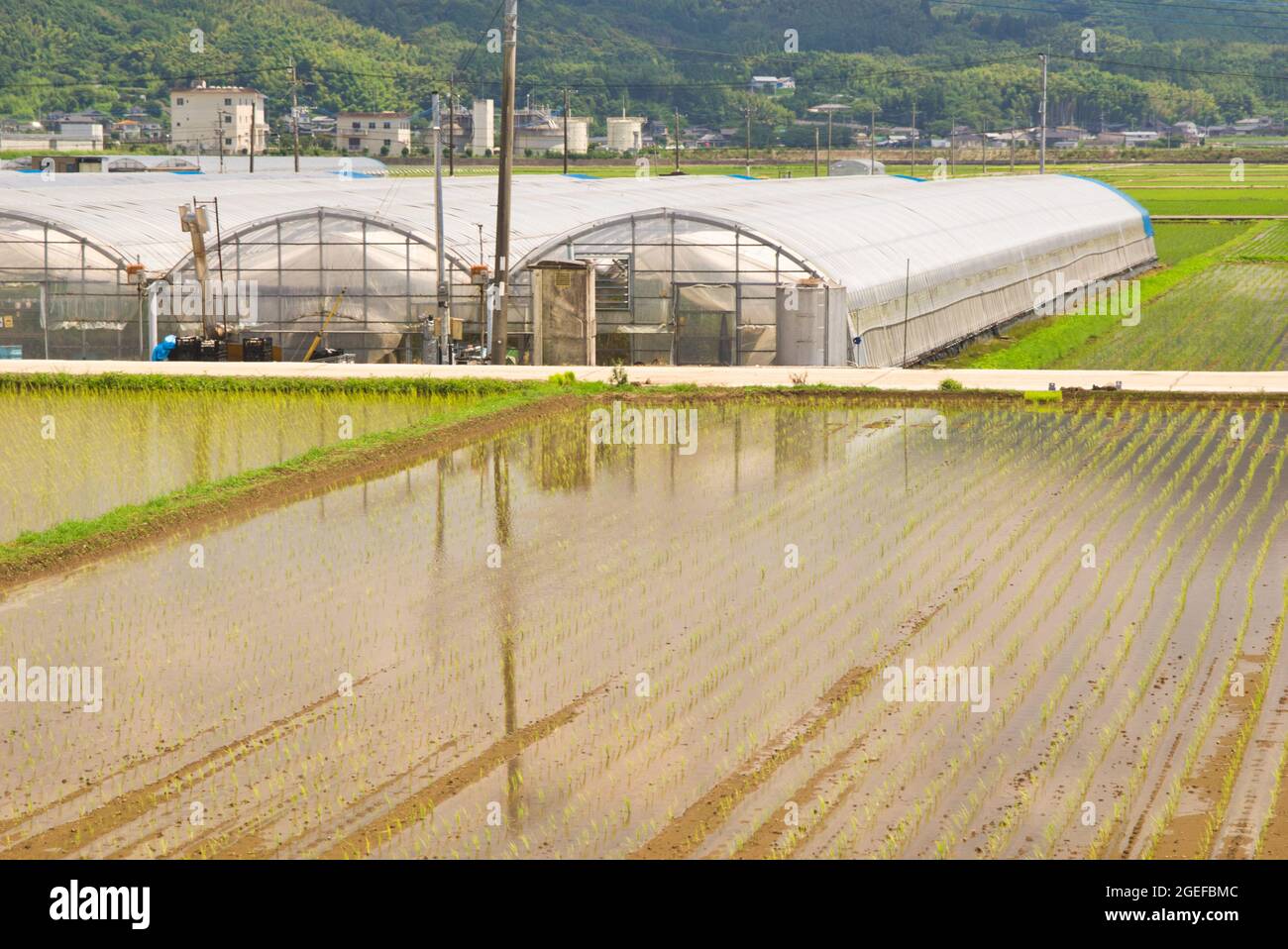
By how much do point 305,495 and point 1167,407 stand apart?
12.1m

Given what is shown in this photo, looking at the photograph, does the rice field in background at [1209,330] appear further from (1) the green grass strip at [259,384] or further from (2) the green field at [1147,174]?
(2) the green field at [1147,174]

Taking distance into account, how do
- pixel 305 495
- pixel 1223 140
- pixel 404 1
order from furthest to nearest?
pixel 404 1 < pixel 1223 140 < pixel 305 495

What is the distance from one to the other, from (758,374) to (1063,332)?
12086 millimetres

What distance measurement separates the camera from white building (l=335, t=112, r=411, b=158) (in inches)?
4833

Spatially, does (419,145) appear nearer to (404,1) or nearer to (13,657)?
(404,1)

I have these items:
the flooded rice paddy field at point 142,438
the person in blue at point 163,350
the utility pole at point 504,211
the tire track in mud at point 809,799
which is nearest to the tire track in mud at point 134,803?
the tire track in mud at point 809,799

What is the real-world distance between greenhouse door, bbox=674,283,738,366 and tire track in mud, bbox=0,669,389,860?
1891cm

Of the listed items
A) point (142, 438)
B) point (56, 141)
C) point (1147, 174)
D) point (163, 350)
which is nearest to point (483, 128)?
point (56, 141)

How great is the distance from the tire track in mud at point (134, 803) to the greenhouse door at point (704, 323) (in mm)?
18913

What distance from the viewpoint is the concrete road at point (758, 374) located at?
25625 millimetres

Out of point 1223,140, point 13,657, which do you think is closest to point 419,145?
point 1223,140

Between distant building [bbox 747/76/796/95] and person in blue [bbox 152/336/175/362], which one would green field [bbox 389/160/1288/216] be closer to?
distant building [bbox 747/76/796/95]

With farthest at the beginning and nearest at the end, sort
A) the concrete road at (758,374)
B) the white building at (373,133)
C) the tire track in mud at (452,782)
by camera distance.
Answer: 1. the white building at (373,133)
2. the concrete road at (758,374)
3. the tire track in mud at (452,782)

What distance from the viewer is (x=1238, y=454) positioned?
21.1 m
